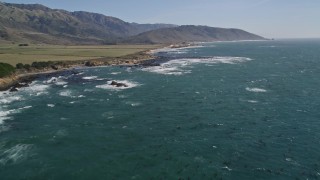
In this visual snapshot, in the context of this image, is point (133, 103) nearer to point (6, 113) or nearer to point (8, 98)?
point (6, 113)

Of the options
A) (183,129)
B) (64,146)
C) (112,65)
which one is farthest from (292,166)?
(112,65)

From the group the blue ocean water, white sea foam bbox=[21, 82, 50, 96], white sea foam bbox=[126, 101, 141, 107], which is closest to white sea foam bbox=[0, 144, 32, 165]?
the blue ocean water

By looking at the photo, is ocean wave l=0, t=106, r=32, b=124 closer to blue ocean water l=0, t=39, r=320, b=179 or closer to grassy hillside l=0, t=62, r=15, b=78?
blue ocean water l=0, t=39, r=320, b=179

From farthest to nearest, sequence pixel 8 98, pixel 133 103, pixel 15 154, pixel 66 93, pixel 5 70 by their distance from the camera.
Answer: pixel 5 70 < pixel 66 93 < pixel 8 98 < pixel 133 103 < pixel 15 154

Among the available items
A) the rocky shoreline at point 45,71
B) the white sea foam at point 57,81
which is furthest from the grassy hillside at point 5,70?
the white sea foam at point 57,81

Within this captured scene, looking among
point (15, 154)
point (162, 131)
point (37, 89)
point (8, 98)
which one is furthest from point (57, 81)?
point (15, 154)

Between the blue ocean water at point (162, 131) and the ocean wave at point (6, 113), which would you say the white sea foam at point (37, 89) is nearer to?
the blue ocean water at point (162, 131)
